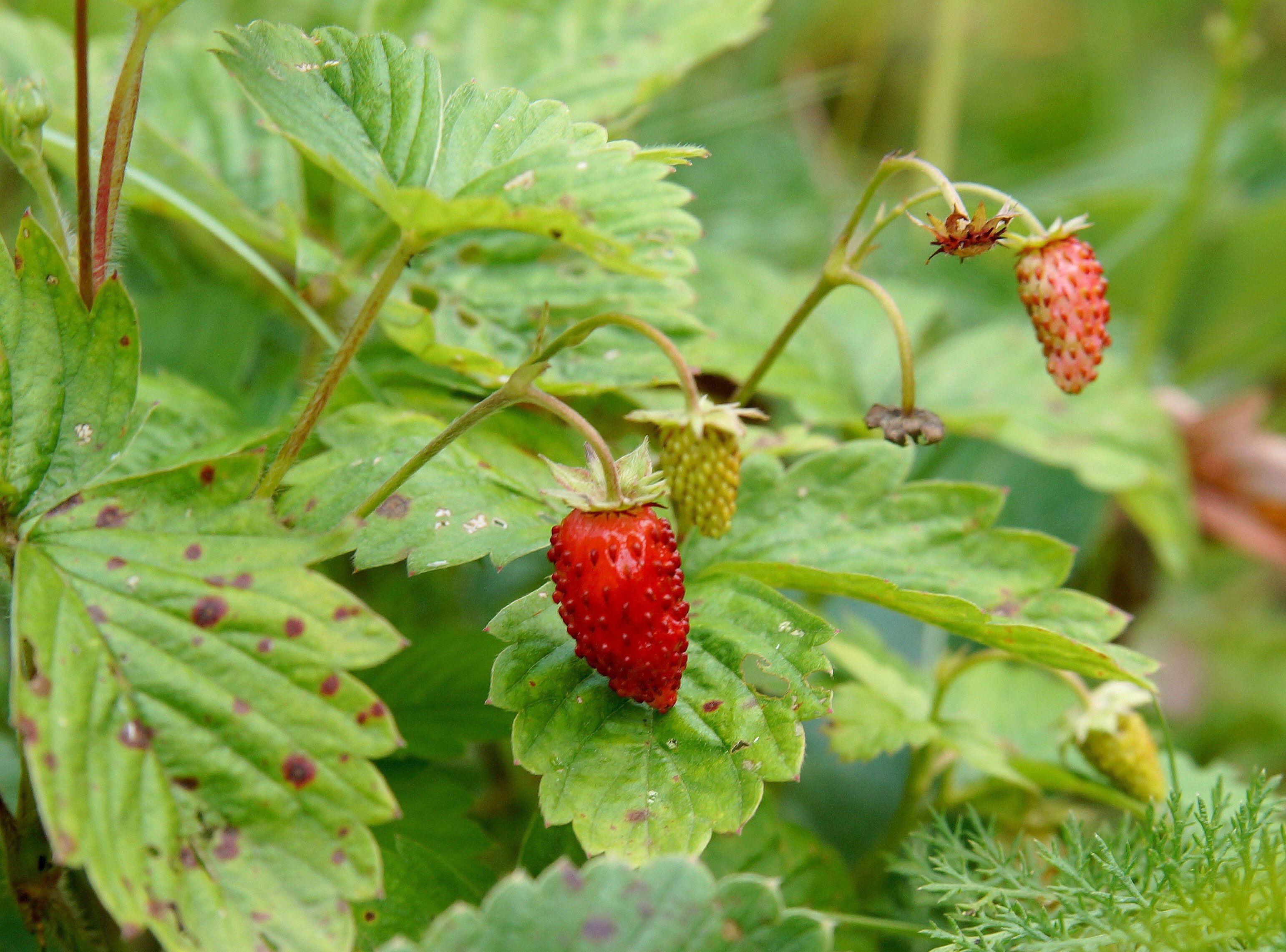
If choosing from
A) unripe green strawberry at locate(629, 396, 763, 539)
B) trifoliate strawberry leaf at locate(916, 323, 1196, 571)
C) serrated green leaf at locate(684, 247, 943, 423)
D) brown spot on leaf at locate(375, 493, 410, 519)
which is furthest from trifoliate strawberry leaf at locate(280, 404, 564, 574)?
trifoliate strawberry leaf at locate(916, 323, 1196, 571)

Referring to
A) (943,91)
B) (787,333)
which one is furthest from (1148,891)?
(943,91)

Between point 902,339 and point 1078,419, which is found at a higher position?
point 902,339

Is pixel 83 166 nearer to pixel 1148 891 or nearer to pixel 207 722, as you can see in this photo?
pixel 207 722

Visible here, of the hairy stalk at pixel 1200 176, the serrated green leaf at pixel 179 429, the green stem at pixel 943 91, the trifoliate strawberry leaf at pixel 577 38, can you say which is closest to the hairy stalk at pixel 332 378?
the serrated green leaf at pixel 179 429

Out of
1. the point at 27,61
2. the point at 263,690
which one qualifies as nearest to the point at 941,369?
the point at 263,690

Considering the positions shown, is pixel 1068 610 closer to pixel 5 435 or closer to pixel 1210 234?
pixel 5 435

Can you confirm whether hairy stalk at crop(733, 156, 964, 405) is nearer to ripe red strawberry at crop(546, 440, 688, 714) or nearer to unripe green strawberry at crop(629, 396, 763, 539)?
unripe green strawberry at crop(629, 396, 763, 539)
